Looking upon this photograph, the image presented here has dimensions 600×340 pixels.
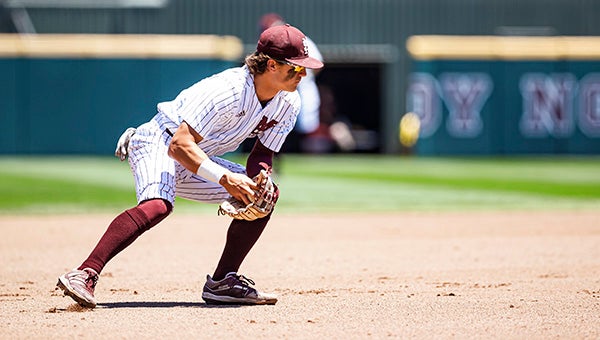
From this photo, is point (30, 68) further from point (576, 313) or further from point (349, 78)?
point (576, 313)

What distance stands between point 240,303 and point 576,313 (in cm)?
160

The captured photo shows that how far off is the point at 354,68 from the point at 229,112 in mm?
23226

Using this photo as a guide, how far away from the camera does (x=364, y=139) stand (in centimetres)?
2720

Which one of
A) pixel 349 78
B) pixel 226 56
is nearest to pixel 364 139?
pixel 349 78

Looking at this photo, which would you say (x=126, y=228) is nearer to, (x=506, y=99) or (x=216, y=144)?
(x=216, y=144)

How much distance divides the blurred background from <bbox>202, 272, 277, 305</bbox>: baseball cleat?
59.5 ft

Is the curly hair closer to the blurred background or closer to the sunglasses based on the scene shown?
the sunglasses

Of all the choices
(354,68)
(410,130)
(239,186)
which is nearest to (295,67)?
(239,186)

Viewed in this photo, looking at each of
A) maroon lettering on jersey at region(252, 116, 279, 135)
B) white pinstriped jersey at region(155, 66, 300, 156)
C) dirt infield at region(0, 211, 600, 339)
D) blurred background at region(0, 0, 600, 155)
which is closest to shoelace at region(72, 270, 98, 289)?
dirt infield at region(0, 211, 600, 339)

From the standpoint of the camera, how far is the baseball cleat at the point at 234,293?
18.0 ft

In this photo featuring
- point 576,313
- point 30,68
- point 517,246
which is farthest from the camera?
point 30,68

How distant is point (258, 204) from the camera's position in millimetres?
5145

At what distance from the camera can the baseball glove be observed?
201 inches

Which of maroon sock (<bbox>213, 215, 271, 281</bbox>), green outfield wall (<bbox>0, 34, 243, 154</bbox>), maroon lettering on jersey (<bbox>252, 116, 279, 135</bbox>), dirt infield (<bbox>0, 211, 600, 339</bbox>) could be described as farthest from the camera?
green outfield wall (<bbox>0, 34, 243, 154</bbox>)
